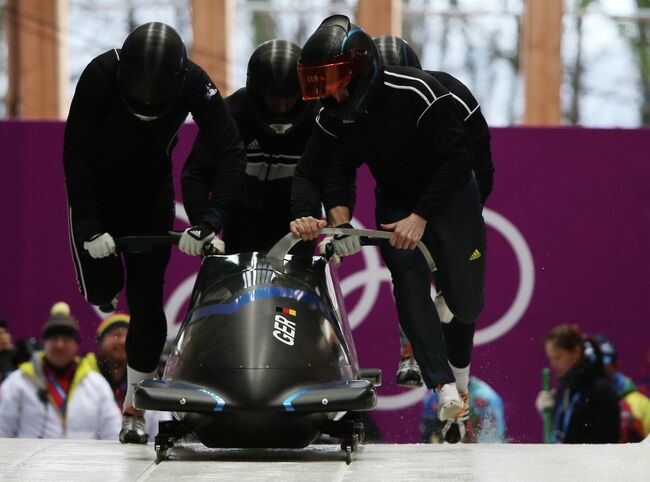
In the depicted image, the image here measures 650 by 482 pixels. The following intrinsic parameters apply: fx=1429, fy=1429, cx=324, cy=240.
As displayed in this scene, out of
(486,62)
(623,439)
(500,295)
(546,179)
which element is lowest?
(623,439)

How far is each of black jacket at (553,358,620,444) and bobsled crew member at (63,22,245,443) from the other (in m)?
2.21

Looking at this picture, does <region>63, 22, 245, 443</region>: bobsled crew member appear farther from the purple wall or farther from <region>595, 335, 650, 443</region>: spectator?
<region>595, 335, 650, 443</region>: spectator

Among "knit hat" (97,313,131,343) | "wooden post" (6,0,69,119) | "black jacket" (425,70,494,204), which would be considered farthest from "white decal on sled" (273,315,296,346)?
"wooden post" (6,0,69,119)

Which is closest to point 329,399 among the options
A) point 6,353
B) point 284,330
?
point 284,330

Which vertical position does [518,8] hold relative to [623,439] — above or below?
above

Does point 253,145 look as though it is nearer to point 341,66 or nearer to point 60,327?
point 341,66

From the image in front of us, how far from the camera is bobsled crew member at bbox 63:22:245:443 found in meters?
5.39

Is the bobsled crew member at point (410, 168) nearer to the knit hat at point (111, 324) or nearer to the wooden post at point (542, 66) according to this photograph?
the knit hat at point (111, 324)

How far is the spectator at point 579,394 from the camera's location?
272 inches

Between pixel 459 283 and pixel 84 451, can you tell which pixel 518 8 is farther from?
pixel 84 451

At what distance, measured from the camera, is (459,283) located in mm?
5578

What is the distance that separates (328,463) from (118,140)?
5.39ft

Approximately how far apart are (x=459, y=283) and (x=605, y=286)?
2457mm

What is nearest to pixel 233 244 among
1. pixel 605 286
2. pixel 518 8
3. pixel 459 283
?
pixel 459 283
